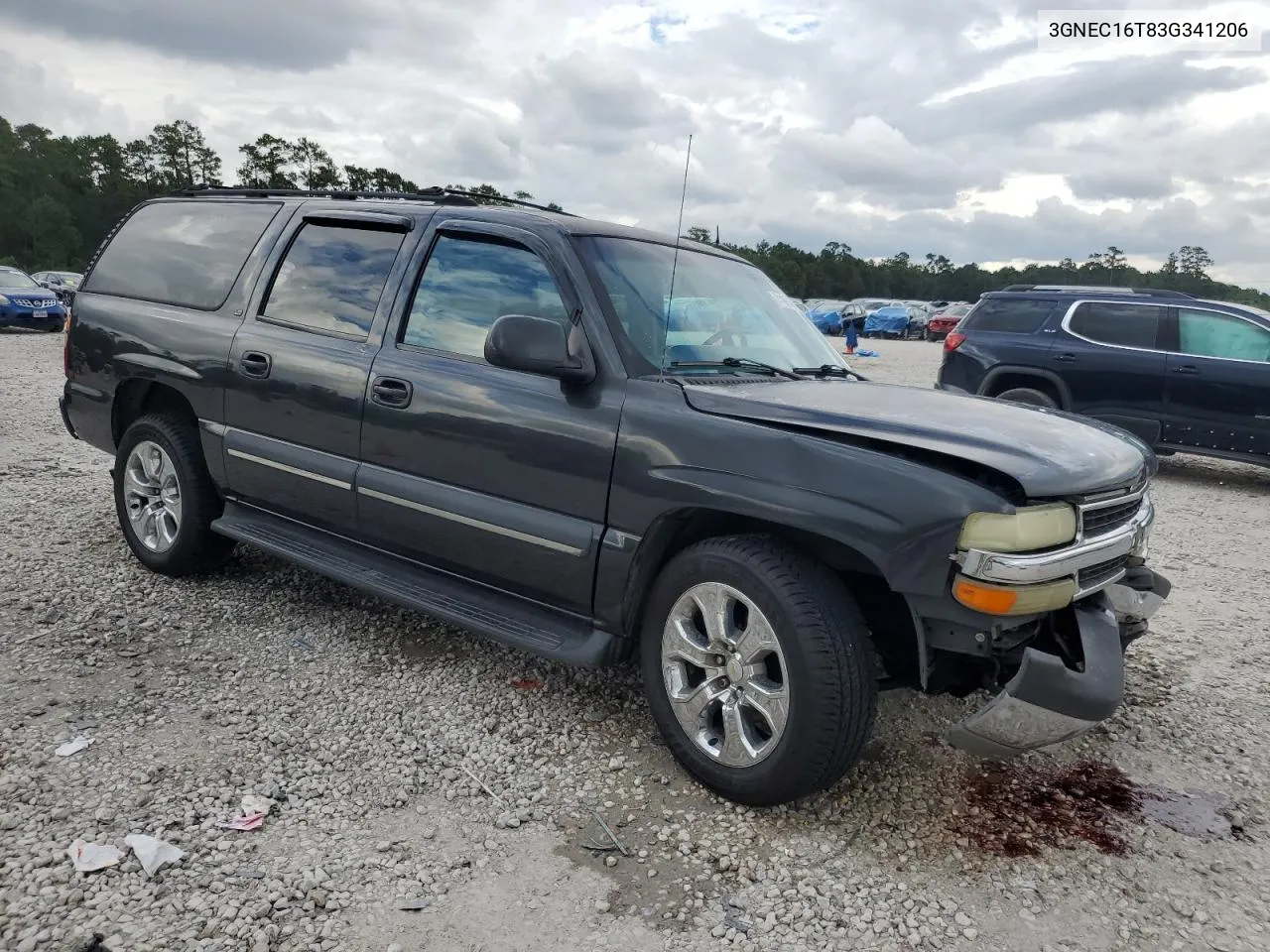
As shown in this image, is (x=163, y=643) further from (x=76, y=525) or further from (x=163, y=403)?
(x=76, y=525)

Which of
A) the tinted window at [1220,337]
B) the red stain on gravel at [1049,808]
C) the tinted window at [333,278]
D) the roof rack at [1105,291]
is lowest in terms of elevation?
the red stain on gravel at [1049,808]

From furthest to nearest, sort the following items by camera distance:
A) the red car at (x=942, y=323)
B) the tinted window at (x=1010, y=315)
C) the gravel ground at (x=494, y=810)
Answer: the red car at (x=942, y=323) < the tinted window at (x=1010, y=315) < the gravel ground at (x=494, y=810)

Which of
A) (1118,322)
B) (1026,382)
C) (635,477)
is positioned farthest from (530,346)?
(1118,322)

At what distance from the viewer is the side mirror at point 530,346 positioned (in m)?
2.94

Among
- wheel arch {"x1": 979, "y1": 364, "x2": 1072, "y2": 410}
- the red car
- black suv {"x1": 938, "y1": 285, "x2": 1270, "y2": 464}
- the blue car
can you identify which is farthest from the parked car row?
wheel arch {"x1": 979, "y1": 364, "x2": 1072, "y2": 410}

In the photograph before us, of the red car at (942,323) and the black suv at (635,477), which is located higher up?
the red car at (942,323)

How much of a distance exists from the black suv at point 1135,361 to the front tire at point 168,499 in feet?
25.3

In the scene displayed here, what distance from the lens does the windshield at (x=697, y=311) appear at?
327 cm

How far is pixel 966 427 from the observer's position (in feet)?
9.11

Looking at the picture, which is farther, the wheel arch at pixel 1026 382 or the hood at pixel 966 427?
the wheel arch at pixel 1026 382

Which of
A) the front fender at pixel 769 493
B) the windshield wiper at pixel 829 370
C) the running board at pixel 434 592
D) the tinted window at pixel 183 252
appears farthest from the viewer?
the tinted window at pixel 183 252

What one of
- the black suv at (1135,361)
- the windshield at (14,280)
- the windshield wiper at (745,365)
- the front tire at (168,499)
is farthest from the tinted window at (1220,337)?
the windshield at (14,280)

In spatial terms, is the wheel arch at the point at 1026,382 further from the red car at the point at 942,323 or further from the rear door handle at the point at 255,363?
the red car at the point at 942,323

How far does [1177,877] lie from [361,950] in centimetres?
228
